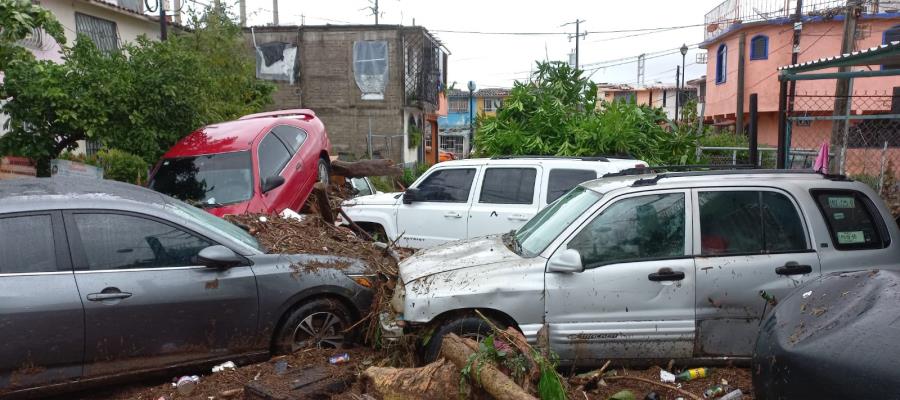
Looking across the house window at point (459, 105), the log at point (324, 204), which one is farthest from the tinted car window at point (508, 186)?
the house window at point (459, 105)

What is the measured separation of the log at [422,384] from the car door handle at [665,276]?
1.55 m

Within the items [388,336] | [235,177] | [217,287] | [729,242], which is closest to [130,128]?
[235,177]

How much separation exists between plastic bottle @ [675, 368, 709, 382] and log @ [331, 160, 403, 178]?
21.8ft

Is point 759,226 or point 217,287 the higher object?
point 759,226

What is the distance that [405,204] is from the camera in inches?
324

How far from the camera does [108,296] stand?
427 cm

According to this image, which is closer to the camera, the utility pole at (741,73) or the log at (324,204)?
the log at (324,204)

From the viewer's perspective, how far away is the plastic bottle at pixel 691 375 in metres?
4.33

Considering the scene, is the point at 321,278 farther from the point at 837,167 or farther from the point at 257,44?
the point at 257,44

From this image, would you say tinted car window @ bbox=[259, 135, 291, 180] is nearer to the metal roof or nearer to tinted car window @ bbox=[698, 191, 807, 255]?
tinted car window @ bbox=[698, 191, 807, 255]

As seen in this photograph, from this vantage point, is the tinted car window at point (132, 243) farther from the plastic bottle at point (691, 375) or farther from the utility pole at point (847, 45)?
the utility pole at point (847, 45)

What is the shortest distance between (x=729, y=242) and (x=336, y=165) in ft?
23.3

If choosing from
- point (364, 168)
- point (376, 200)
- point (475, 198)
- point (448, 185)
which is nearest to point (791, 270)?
point (475, 198)

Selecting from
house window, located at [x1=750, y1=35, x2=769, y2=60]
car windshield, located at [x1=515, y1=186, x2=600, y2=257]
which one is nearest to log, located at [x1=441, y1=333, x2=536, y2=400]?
car windshield, located at [x1=515, y1=186, x2=600, y2=257]
